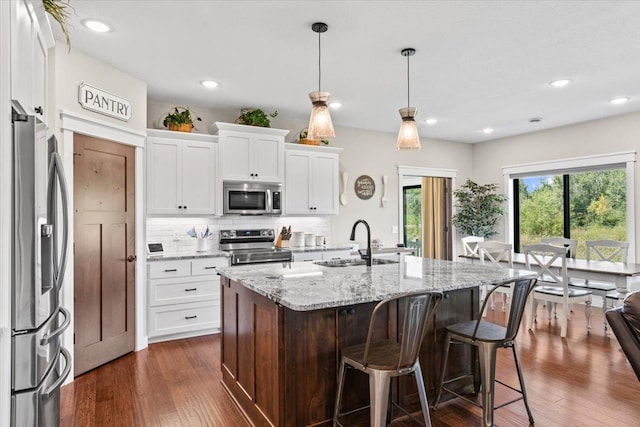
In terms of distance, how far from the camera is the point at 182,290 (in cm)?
420

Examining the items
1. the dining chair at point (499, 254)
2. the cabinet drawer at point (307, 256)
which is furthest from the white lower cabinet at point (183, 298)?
the dining chair at point (499, 254)

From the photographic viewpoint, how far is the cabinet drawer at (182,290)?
406 centimetres

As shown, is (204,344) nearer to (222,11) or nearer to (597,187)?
(222,11)

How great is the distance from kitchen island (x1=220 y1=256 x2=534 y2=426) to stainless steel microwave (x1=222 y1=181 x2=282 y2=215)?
6.17 ft

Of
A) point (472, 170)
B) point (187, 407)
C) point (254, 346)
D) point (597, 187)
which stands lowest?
point (187, 407)

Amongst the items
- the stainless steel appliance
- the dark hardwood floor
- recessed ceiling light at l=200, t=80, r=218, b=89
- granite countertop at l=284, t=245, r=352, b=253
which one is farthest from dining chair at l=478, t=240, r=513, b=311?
the stainless steel appliance

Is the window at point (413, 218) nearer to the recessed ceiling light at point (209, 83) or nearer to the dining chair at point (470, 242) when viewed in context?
the dining chair at point (470, 242)

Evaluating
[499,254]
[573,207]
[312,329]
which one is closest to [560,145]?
[573,207]

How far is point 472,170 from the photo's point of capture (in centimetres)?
746

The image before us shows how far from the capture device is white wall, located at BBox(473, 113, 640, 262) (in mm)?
5250

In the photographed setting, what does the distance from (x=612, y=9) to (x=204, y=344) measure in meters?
4.42

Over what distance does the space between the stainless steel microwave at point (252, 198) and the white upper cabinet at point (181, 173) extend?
164mm

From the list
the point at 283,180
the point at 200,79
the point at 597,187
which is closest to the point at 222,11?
the point at 200,79

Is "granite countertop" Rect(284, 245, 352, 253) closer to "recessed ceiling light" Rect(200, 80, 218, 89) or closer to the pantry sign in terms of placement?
"recessed ceiling light" Rect(200, 80, 218, 89)
